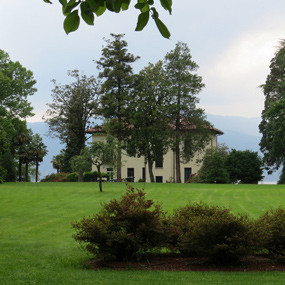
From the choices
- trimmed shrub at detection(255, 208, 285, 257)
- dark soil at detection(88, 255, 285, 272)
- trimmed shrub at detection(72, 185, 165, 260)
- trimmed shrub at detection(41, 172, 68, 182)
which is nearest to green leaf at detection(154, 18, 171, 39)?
dark soil at detection(88, 255, 285, 272)

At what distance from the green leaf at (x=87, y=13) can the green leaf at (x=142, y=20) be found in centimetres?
39

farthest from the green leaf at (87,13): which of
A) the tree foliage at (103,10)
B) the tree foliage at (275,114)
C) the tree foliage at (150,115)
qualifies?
the tree foliage at (150,115)

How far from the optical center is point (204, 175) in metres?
50.1

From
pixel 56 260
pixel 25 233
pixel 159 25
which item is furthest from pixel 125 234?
pixel 25 233

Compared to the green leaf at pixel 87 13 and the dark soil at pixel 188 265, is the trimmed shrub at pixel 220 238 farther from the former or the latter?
the green leaf at pixel 87 13

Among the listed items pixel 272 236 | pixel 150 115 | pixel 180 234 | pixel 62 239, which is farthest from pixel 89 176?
pixel 272 236

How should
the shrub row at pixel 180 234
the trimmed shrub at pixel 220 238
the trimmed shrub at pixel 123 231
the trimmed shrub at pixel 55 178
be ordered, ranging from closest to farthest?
the trimmed shrub at pixel 220 238, the shrub row at pixel 180 234, the trimmed shrub at pixel 123 231, the trimmed shrub at pixel 55 178

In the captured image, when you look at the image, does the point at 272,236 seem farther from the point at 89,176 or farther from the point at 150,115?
the point at 89,176

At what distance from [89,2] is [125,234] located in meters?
6.43

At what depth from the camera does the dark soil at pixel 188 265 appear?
8.70m

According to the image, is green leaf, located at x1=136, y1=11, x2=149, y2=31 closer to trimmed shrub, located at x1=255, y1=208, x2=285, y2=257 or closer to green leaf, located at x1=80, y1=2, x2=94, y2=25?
green leaf, located at x1=80, y1=2, x2=94, y2=25

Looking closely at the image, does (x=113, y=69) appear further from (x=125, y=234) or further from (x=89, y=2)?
(x=89, y=2)

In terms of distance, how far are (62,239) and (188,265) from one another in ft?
20.8

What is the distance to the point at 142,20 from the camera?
3486 millimetres
